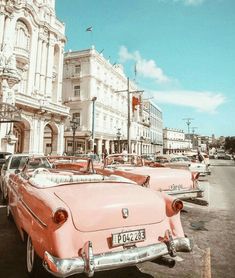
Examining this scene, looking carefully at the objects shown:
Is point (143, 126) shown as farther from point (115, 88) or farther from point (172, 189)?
point (172, 189)

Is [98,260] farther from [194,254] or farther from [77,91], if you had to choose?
[77,91]

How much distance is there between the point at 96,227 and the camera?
9.87 ft

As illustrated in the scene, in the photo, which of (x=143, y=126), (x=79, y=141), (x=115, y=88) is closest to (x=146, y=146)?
(x=143, y=126)

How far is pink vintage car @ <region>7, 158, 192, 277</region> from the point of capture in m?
2.81

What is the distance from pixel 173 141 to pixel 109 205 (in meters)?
107

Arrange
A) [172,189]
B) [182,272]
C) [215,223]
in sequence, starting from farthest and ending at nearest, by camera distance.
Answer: [172,189] < [215,223] < [182,272]

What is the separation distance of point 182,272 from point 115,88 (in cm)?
4470

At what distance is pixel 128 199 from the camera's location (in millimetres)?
3297

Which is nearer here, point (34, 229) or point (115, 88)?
point (34, 229)

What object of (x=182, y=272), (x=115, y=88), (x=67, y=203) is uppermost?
(x=115, y=88)

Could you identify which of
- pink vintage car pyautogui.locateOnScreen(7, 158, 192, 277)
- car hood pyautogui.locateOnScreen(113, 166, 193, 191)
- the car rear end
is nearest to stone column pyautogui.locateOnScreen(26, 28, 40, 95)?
car hood pyautogui.locateOnScreen(113, 166, 193, 191)

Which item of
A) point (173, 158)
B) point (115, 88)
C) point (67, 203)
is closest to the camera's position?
point (67, 203)

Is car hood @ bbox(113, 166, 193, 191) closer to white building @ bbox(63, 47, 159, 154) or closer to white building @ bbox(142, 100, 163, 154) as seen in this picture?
white building @ bbox(63, 47, 159, 154)

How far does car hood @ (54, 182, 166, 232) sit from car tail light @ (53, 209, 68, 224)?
0.09m
